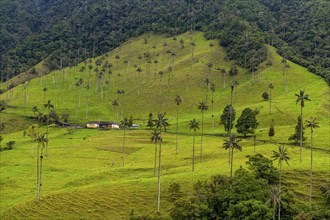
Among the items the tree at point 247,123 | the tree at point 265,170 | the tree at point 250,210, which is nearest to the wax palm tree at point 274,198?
the tree at point 250,210

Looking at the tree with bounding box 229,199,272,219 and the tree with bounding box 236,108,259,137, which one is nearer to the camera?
the tree with bounding box 229,199,272,219

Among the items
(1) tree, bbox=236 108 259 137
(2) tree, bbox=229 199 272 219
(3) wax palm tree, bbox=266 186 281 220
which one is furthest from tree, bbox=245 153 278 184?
(1) tree, bbox=236 108 259 137

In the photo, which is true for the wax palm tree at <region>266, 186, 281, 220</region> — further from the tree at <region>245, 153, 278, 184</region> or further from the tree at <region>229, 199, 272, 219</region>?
the tree at <region>245, 153, 278, 184</region>

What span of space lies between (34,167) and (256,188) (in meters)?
75.1

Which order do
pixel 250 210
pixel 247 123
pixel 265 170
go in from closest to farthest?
pixel 250 210 < pixel 265 170 < pixel 247 123

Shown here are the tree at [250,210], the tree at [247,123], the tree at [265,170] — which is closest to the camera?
the tree at [250,210]

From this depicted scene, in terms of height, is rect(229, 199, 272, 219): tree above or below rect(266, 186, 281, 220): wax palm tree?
below

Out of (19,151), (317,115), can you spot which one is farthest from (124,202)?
(317,115)

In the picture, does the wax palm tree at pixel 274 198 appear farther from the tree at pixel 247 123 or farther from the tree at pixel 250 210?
the tree at pixel 247 123

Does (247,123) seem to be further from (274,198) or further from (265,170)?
(274,198)

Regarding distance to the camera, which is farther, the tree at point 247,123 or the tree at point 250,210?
the tree at point 247,123

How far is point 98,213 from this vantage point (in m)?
97.2

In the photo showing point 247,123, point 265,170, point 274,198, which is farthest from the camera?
point 247,123

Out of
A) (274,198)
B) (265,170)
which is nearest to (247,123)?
(265,170)
